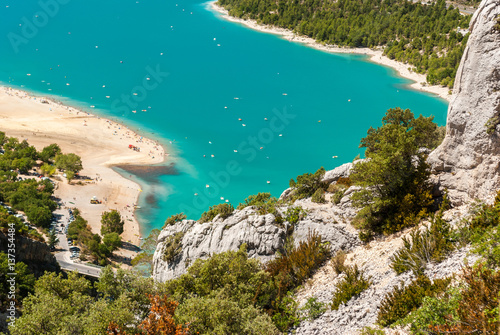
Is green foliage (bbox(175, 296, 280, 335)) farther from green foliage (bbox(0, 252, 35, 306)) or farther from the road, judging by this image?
the road

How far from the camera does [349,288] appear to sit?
65.5ft

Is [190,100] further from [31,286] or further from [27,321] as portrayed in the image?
[27,321]

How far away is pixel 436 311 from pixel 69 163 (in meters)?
69.3

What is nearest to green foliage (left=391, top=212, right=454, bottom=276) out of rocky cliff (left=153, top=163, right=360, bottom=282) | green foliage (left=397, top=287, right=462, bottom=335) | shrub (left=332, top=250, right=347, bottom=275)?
shrub (left=332, top=250, right=347, bottom=275)

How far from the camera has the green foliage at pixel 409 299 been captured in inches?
623

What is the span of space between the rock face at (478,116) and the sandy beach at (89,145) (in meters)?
44.8

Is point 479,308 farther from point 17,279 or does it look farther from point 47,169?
point 47,169

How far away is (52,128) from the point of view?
88.1 meters

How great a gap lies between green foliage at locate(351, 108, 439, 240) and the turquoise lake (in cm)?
4219

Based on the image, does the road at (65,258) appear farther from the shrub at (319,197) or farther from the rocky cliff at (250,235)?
the shrub at (319,197)

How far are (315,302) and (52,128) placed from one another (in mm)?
82935

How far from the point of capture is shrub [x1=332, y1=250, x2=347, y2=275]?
23.3m

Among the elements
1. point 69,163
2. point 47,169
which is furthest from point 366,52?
point 47,169

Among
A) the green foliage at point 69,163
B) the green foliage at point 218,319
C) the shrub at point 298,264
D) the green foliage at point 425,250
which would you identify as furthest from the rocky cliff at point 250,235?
the green foliage at point 69,163
